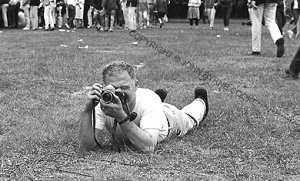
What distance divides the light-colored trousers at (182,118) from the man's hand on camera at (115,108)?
27.2 inches

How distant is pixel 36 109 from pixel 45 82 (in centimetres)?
183

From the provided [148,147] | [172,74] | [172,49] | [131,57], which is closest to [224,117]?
[148,147]

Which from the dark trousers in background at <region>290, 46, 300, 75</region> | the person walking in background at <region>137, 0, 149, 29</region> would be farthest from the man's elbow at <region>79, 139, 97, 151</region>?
the person walking in background at <region>137, 0, 149, 29</region>

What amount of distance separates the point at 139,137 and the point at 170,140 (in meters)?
0.53

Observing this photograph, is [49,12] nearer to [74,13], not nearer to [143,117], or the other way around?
[74,13]

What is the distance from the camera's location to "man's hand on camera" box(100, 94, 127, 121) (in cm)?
322

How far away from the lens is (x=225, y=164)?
335 cm

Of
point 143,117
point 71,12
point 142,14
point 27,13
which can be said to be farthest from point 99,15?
point 143,117

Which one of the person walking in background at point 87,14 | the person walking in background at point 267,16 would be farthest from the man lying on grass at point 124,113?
the person walking in background at point 87,14

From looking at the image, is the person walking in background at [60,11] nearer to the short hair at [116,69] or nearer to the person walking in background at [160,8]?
the person walking in background at [160,8]

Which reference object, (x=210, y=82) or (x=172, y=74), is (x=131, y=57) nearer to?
(x=172, y=74)

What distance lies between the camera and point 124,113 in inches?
130

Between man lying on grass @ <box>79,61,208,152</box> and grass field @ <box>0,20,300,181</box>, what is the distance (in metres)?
0.11

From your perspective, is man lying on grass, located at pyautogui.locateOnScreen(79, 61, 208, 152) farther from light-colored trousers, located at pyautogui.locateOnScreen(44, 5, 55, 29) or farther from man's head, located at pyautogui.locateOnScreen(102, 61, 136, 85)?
light-colored trousers, located at pyautogui.locateOnScreen(44, 5, 55, 29)
